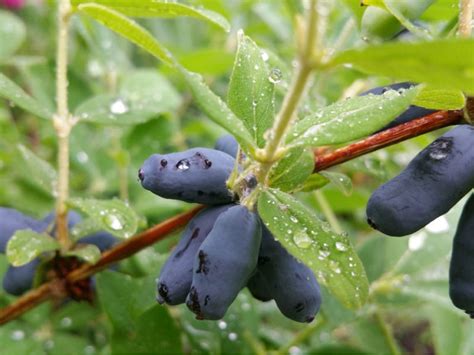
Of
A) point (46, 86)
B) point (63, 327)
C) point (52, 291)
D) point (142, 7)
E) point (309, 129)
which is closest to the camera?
point (309, 129)

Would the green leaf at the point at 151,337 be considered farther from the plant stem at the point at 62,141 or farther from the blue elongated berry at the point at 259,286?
the blue elongated berry at the point at 259,286

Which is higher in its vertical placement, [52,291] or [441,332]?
[52,291]

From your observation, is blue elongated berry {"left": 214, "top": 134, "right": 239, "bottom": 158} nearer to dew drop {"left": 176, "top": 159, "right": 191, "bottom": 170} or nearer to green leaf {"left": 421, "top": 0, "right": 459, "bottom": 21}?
dew drop {"left": 176, "top": 159, "right": 191, "bottom": 170}

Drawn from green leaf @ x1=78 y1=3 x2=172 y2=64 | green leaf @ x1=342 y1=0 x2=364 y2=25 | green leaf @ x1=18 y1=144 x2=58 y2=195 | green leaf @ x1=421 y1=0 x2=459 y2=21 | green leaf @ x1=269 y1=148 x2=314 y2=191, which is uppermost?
green leaf @ x1=78 y1=3 x2=172 y2=64

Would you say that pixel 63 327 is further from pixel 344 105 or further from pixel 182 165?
pixel 344 105

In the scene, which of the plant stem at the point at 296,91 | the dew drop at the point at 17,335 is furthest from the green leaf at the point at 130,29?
the dew drop at the point at 17,335

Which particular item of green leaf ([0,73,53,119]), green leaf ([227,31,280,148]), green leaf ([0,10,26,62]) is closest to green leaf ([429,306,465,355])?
green leaf ([227,31,280,148])

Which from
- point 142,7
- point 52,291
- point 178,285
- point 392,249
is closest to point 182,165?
point 178,285

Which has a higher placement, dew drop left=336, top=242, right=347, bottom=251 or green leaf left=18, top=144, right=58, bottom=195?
dew drop left=336, top=242, right=347, bottom=251
